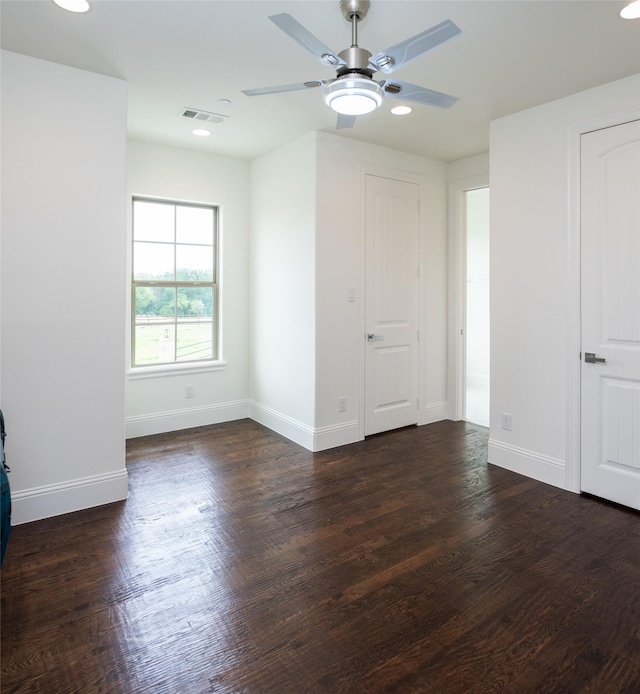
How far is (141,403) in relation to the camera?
14.2 feet

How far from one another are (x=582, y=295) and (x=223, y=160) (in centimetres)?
348

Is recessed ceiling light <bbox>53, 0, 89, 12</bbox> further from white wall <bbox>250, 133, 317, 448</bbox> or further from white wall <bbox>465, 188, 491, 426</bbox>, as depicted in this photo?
white wall <bbox>465, 188, 491, 426</bbox>

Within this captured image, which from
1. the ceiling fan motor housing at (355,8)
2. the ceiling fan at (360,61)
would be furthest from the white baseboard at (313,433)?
the ceiling fan motor housing at (355,8)

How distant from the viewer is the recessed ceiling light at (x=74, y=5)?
209cm

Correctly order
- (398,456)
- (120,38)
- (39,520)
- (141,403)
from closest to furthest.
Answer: (120,38) < (39,520) < (398,456) < (141,403)

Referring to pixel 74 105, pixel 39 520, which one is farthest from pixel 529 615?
pixel 74 105

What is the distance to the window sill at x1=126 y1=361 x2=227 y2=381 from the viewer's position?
169 inches

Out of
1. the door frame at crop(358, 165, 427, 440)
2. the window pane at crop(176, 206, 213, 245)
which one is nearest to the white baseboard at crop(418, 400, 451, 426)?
the door frame at crop(358, 165, 427, 440)

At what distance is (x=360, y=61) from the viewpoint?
1854mm

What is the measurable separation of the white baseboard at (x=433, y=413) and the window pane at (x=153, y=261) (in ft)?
9.45

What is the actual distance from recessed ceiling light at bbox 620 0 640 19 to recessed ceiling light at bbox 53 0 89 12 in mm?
2472

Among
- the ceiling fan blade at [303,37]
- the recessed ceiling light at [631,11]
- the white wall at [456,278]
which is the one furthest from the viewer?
the white wall at [456,278]

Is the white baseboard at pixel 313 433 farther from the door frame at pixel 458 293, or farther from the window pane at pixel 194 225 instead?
the window pane at pixel 194 225

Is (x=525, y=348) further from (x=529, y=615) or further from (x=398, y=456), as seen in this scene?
(x=529, y=615)
